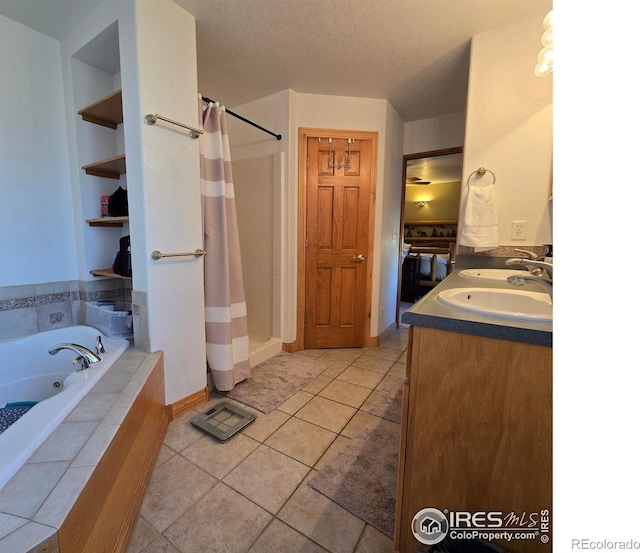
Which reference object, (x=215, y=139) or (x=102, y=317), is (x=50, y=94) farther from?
(x=102, y=317)

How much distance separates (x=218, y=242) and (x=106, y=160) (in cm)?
76

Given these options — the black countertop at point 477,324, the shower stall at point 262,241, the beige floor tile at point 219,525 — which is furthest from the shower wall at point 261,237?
the black countertop at point 477,324

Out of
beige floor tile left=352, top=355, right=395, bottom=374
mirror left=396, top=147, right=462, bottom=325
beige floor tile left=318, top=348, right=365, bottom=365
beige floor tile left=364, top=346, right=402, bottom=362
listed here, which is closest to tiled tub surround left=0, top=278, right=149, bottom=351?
beige floor tile left=318, top=348, right=365, bottom=365

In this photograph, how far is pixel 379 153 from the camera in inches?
108

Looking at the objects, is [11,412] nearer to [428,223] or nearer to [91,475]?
[91,475]

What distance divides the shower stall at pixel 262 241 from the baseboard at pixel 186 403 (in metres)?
0.69

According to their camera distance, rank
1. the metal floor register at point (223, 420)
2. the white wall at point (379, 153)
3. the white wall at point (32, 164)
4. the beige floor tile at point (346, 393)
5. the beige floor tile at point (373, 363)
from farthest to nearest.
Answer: the white wall at point (379, 153), the beige floor tile at point (373, 363), the beige floor tile at point (346, 393), the white wall at point (32, 164), the metal floor register at point (223, 420)

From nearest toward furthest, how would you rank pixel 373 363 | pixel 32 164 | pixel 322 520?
1. pixel 322 520
2. pixel 32 164
3. pixel 373 363

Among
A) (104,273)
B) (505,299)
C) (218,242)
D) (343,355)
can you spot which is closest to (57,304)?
(104,273)

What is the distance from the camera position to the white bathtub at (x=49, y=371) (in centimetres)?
111

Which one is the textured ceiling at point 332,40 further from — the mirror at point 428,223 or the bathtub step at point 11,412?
the mirror at point 428,223

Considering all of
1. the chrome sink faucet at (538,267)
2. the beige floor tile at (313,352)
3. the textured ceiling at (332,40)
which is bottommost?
the beige floor tile at (313,352)

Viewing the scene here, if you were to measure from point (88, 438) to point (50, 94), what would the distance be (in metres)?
2.12

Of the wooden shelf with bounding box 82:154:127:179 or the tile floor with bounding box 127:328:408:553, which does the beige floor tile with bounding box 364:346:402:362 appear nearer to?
the tile floor with bounding box 127:328:408:553
